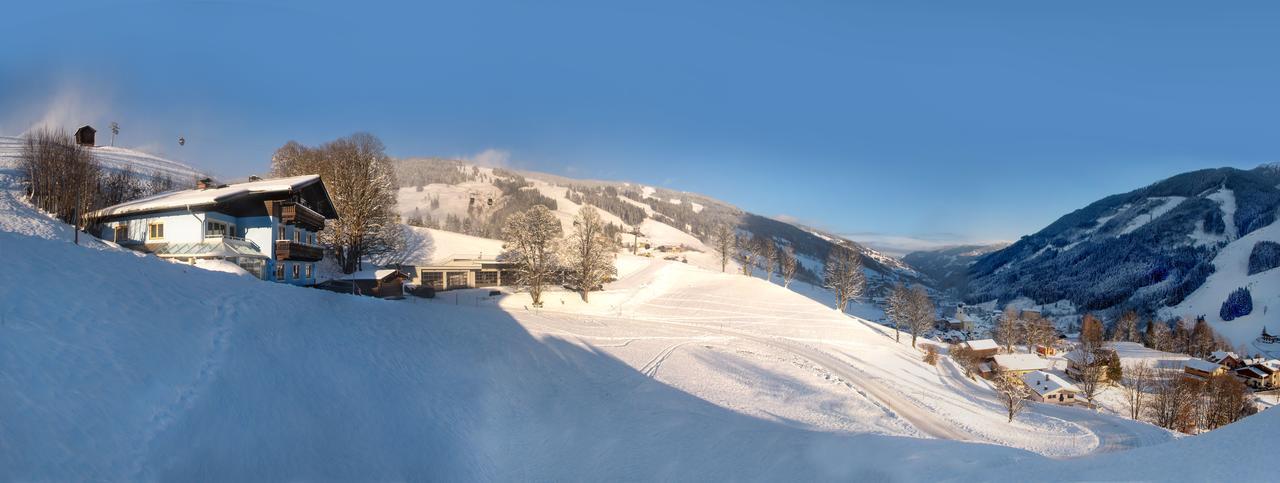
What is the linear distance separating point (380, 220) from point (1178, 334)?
148807mm

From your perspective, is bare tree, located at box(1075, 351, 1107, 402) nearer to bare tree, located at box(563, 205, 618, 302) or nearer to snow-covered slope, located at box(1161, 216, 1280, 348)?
bare tree, located at box(563, 205, 618, 302)

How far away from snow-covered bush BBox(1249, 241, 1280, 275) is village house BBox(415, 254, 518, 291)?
25745 cm

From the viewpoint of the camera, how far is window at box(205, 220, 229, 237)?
28533 millimetres

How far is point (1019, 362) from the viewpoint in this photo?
214 feet

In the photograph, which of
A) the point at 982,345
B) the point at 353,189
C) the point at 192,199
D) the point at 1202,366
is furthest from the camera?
the point at 1202,366

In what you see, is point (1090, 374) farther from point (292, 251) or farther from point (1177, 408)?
point (292, 251)

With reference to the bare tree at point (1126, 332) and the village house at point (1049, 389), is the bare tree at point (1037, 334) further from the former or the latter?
the bare tree at point (1126, 332)

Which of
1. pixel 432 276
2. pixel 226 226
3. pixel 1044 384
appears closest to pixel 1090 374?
pixel 1044 384

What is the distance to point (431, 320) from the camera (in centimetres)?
2452

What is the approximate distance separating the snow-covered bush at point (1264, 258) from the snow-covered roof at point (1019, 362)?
199137 mm

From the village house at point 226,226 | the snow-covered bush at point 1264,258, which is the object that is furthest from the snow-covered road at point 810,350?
the snow-covered bush at point 1264,258

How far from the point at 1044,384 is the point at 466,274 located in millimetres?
65275

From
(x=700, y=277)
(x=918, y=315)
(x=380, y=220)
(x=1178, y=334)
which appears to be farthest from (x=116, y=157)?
(x=1178, y=334)

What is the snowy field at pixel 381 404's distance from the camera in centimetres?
847
